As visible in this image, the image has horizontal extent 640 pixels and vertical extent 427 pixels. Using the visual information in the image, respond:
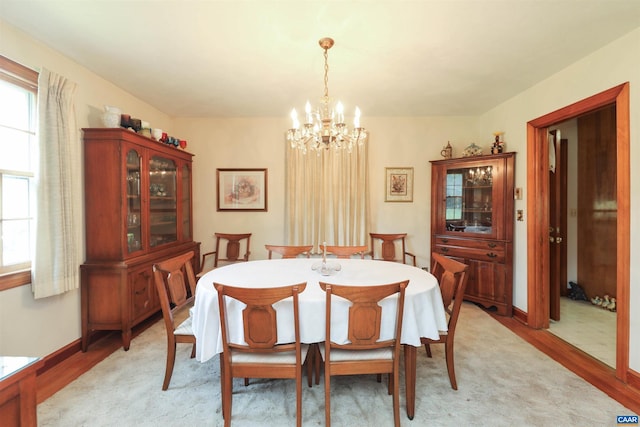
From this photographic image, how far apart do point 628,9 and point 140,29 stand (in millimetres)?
3269

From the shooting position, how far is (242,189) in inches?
156

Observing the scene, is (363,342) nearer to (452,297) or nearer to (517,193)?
(452,297)

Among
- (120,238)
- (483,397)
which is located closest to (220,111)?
(120,238)

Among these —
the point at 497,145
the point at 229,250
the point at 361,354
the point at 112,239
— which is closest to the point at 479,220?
the point at 497,145

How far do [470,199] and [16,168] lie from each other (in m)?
4.52

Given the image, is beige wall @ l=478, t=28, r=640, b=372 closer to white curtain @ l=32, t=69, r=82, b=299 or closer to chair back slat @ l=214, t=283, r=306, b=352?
chair back slat @ l=214, t=283, r=306, b=352

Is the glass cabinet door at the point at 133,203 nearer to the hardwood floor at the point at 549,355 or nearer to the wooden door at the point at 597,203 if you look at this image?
the hardwood floor at the point at 549,355

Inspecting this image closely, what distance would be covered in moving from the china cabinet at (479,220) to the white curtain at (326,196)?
984 mm

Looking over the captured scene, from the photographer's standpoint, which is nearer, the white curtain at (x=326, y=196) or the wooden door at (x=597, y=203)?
the wooden door at (x=597, y=203)

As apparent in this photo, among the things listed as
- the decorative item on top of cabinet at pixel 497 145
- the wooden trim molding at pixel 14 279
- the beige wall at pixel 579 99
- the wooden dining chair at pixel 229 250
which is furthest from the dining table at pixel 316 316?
the decorative item on top of cabinet at pixel 497 145

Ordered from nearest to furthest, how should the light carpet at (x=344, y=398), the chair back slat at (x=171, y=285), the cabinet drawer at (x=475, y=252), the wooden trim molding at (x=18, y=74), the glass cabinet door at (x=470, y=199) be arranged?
the light carpet at (x=344, y=398) < the chair back slat at (x=171, y=285) < the wooden trim molding at (x=18, y=74) < the cabinet drawer at (x=475, y=252) < the glass cabinet door at (x=470, y=199)

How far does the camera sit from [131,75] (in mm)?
2652

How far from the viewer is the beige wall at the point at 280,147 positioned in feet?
6.50

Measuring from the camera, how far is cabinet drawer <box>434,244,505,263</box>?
128 inches
